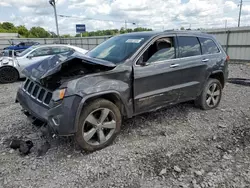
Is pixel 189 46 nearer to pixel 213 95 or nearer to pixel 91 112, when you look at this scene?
pixel 213 95

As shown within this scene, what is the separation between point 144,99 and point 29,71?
204cm

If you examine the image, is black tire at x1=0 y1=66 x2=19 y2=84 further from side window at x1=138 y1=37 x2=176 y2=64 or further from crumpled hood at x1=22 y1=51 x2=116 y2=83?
side window at x1=138 y1=37 x2=176 y2=64

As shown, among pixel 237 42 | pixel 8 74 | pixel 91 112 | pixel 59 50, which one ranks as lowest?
pixel 8 74

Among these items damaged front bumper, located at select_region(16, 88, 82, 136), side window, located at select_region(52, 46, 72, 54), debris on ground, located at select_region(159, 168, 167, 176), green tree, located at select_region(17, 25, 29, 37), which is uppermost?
green tree, located at select_region(17, 25, 29, 37)

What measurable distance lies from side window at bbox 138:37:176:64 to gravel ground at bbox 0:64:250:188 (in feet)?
4.27

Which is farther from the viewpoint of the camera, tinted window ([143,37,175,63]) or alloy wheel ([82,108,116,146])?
tinted window ([143,37,175,63])

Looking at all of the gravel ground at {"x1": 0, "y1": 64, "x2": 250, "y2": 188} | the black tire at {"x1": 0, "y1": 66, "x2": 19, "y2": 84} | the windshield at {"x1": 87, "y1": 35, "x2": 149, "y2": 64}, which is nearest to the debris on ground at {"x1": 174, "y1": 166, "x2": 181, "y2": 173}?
the gravel ground at {"x1": 0, "y1": 64, "x2": 250, "y2": 188}

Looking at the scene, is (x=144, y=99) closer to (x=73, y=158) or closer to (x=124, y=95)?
(x=124, y=95)

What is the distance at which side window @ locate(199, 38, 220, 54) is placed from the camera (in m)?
4.65

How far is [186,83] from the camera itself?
4.29 meters

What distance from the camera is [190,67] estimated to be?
4258mm

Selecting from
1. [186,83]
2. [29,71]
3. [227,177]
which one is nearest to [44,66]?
[29,71]

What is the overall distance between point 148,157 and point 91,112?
107 cm

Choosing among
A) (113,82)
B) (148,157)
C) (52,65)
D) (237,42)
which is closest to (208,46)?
(113,82)
